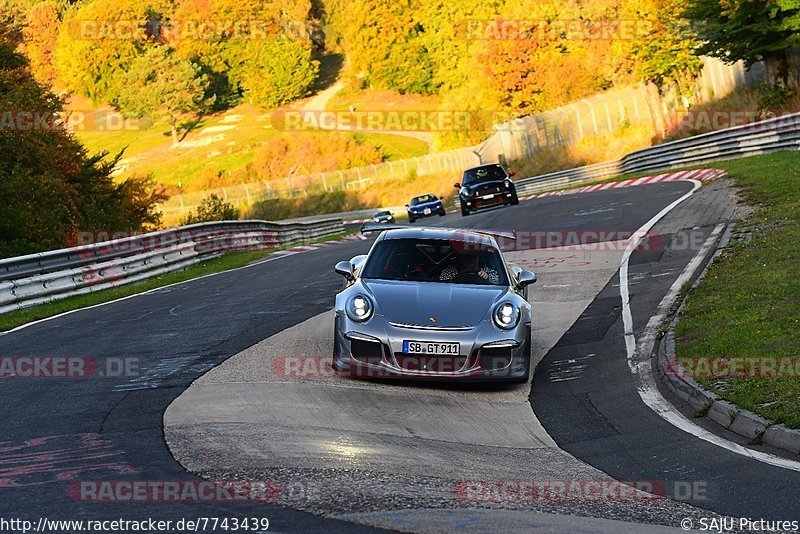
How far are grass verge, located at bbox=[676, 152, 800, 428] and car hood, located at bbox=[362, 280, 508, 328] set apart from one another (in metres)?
1.99

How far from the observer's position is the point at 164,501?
5.88 metres

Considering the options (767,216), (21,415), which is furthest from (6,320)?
(767,216)

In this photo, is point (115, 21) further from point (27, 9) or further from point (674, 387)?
point (674, 387)

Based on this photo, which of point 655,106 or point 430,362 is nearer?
point 430,362

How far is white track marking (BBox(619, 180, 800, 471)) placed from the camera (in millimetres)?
7414

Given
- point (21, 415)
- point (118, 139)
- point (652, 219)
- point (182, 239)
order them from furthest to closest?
1. point (118, 139)
2. point (182, 239)
3. point (652, 219)
4. point (21, 415)

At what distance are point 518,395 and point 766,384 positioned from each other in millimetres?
2173

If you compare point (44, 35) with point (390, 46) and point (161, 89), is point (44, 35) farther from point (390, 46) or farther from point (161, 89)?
point (390, 46)

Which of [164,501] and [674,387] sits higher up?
[164,501]

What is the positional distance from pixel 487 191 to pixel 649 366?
27.7m

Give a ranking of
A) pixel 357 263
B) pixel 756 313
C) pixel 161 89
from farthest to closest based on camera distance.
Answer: pixel 161 89 → pixel 357 263 → pixel 756 313

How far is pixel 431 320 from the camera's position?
9719 millimetres

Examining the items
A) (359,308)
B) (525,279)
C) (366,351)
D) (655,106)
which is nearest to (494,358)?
Answer: (366,351)

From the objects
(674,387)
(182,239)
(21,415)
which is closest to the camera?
(21,415)
